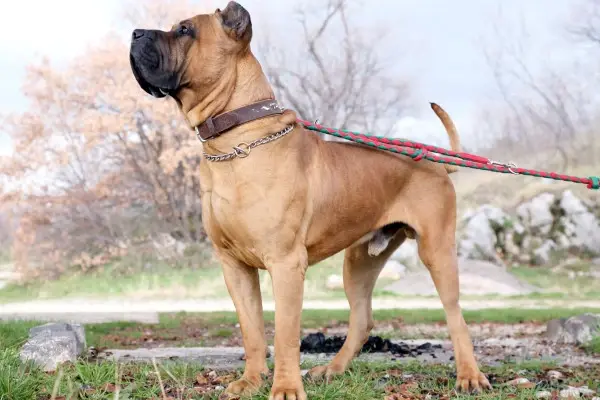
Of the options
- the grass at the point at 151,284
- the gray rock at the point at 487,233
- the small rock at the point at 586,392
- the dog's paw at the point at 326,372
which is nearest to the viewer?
the small rock at the point at 586,392

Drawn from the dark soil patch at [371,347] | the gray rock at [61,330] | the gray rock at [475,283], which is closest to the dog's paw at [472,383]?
the dark soil patch at [371,347]

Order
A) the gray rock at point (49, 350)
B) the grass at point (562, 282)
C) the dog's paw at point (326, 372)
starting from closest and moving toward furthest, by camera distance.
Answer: the dog's paw at point (326, 372), the gray rock at point (49, 350), the grass at point (562, 282)

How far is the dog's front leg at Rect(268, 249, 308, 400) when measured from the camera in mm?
3555

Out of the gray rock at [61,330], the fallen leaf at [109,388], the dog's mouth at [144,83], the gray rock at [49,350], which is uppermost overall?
the dog's mouth at [144,83]

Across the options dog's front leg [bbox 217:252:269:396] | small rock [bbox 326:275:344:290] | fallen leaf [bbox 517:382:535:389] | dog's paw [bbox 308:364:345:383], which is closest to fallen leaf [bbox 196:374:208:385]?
dog's front leg [bbox 217:252:269:396]

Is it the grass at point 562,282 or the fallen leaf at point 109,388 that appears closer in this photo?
the fallen leaf at point 109,388

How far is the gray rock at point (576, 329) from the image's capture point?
7.84m

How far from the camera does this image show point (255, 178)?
3592mm

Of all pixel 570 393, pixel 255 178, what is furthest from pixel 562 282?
pixel 255 178

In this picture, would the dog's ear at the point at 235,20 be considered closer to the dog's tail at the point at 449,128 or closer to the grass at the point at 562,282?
the dog's tail at the point at 449,128

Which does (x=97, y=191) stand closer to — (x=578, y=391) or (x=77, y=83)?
(x=77, y=83)

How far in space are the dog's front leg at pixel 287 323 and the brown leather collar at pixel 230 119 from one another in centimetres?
76

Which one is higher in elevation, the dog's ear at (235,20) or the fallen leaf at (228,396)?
the dog's ear at (235,20)

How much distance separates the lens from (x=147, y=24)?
62.3 ft
